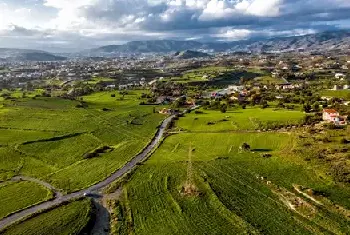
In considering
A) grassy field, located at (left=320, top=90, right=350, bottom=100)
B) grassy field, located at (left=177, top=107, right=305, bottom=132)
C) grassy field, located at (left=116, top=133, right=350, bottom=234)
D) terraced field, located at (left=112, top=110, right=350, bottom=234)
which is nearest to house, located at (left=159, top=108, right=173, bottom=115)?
grassy field, located at (left=177, top=107, right=305, bottom=132)

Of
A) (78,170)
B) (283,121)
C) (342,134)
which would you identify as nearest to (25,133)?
(78,170)

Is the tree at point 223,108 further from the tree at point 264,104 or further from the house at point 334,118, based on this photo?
the house at point 334,118

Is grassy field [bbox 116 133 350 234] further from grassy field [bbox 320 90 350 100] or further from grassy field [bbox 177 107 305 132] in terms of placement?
grassy field [bbox 320 90 350 100]

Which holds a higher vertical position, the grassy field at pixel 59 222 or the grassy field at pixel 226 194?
the grassy field at pixel 226 194

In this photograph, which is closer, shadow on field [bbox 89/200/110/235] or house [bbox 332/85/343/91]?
shadow on field [bbox 89/200/110/235]

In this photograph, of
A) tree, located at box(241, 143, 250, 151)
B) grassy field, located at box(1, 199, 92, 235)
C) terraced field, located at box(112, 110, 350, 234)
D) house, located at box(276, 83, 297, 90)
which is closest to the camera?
grassy field, located at box(1, 199, 92, 235)

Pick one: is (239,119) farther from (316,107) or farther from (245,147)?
(245,147)

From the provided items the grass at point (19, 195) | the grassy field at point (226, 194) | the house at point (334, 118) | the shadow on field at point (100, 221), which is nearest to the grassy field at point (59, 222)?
the shadow on field at point (100, 221)
